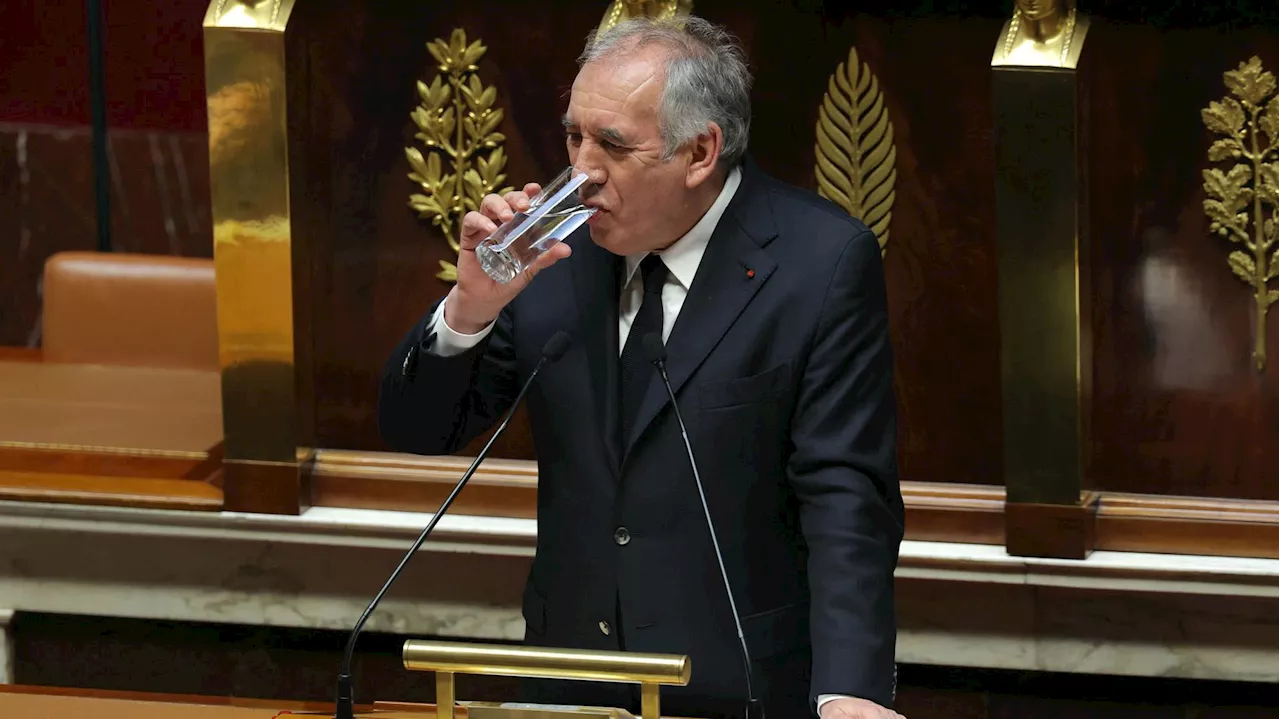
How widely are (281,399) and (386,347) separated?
207 millimetres

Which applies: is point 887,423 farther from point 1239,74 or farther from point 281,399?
point 281,399

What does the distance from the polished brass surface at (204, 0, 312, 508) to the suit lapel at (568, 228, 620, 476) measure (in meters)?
1.17

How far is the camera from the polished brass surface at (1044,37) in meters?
3.15

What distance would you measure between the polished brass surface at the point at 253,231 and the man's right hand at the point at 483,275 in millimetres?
1193

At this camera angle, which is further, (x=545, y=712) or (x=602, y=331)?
(x=602, y=331)

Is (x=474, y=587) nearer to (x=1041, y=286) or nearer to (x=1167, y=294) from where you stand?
(x=1041, y=286)

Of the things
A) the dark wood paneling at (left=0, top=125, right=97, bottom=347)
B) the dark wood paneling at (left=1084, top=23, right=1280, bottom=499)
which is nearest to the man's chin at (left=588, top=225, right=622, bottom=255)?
the dark wood paneling at (left=1084, top=23, right=1280, bottom=499)

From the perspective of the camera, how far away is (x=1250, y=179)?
3.22m

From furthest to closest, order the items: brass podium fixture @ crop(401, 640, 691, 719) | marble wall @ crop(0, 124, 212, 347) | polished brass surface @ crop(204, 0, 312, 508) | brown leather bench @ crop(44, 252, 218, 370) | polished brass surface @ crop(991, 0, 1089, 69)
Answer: marble wall @ crop(0, 124, 212, 347) → brown leather bench @ crop(44, 252, 218, 370) → polished brass surface @ crop(204, 0, 312, 508) → polished brass surface @ crop(991, 0, 1089, 69) → brass podium fixture @ crop(401, 640, 691, 719)

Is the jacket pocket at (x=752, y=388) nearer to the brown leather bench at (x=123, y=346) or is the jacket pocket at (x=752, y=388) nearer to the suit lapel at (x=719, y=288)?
the suit lapel at (x=719, y=288)

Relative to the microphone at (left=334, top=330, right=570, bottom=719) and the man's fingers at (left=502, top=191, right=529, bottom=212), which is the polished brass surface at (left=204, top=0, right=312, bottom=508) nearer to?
the microphone at (left=334, top=330, right=570, bottom=719)

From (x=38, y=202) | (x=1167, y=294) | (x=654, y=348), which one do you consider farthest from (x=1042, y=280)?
(x=38, y=202)

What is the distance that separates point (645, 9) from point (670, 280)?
103 centimetres

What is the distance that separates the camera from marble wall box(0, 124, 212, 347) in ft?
16.2
